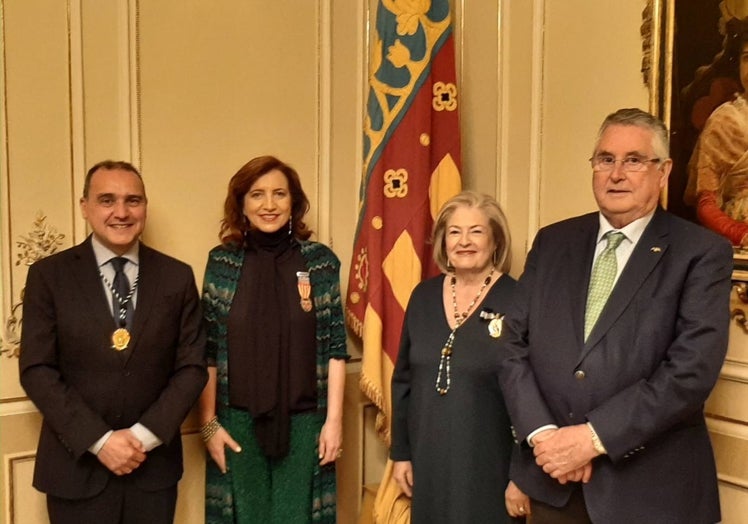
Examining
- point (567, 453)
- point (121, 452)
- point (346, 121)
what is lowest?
point (121, 452)

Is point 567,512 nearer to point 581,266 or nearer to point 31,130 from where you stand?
point 581,266

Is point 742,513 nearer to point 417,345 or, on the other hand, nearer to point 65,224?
point 417,345

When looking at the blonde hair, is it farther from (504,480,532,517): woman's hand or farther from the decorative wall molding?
the decorative wall molding

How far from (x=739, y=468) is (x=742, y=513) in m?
0.13

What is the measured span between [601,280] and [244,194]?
50.8 inches

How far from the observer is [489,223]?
2.47 m

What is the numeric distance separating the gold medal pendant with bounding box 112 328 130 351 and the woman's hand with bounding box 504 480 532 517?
1207 mm

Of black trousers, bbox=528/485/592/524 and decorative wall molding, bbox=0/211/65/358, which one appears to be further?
decorative wall molding, bbox=0/211/65/358

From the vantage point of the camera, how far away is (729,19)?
2.30 metres

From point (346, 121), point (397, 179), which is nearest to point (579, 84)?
point (397, 179)

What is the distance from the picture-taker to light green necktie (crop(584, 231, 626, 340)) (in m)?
1.97

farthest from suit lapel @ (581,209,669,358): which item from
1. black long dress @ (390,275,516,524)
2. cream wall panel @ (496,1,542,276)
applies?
cream wall panel @ (496,1,542,276)

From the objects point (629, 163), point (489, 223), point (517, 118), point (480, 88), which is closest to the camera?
point (629, 163)

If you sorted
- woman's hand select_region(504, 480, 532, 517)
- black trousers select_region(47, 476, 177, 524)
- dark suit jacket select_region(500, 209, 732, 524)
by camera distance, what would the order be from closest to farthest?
dark suit jacket select_region(500, 209, 732, 524) → woman's hand select_region(504, 480, 532, 517) → black trousers select_region(47, 476, 177, 524)
